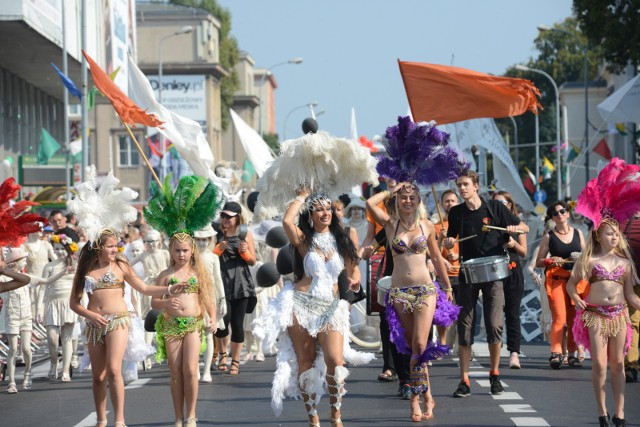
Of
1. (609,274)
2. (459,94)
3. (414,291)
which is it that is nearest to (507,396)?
(414,291)

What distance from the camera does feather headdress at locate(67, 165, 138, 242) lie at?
36.4 ft

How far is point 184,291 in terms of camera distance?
10555 millimetres

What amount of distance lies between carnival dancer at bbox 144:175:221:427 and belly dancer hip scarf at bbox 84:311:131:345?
25 centimetres

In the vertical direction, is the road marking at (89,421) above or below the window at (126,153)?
below

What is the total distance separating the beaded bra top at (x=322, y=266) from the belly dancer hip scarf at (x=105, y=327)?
1586 millimetres

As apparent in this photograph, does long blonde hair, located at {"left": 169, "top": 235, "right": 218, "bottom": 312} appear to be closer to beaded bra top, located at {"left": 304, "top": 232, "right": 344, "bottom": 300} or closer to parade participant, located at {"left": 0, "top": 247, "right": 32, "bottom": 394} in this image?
beaded bra top, located at {"left": 304, "top": 232, "right": 344, "bottom": 300}

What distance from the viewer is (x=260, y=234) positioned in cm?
1828

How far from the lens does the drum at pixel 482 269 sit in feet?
40.8

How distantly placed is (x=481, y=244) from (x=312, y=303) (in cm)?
307

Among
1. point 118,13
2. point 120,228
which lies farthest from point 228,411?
point 118,13

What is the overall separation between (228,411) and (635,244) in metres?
4.04

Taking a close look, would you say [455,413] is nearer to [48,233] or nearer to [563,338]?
[563,338]

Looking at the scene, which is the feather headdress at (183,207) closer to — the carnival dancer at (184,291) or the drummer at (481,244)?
the carnival dancer at (184,291)

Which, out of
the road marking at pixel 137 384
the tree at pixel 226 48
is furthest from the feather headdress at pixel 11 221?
the tree at pixel 226 48
